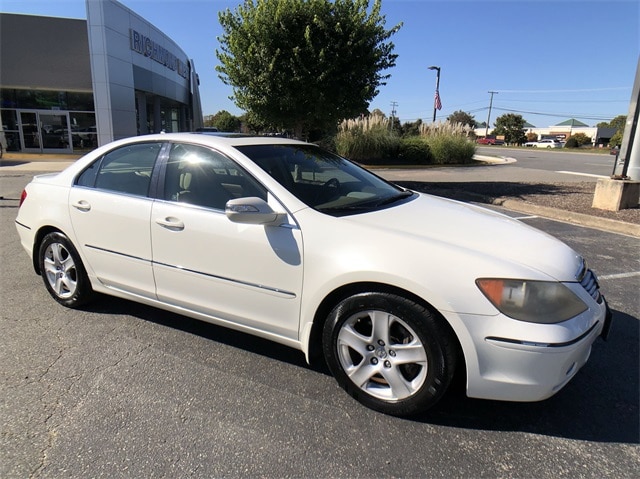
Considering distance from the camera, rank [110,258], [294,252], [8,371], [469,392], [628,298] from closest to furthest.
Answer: [469,392], [294,252], [8,371], [110,258], [628,298]

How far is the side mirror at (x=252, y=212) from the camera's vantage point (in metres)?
2.62

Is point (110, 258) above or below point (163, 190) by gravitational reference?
below

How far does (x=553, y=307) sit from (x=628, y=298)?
9.00 ft

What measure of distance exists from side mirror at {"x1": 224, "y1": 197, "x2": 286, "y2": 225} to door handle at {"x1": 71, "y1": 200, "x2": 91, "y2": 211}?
156 centimetres

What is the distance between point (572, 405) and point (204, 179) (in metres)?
2.79

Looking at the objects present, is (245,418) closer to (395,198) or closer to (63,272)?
(395,198)

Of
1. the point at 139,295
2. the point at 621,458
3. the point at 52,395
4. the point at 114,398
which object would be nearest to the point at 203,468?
the point at 114,398

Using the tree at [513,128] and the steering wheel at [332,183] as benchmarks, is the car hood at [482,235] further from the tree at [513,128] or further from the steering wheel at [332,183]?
the tree at [513,128]

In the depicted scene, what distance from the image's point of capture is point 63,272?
3.83 m

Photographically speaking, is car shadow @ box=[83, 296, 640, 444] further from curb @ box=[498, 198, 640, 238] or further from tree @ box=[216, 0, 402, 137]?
tree @ box=[216, 0, 402, 137]

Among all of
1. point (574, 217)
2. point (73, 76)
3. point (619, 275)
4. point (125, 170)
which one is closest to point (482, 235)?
point (125, 170)

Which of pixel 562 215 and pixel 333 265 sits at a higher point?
pixel 333 265

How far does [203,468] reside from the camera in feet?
6.95

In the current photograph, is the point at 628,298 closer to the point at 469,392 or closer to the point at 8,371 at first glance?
the point at 469,392
